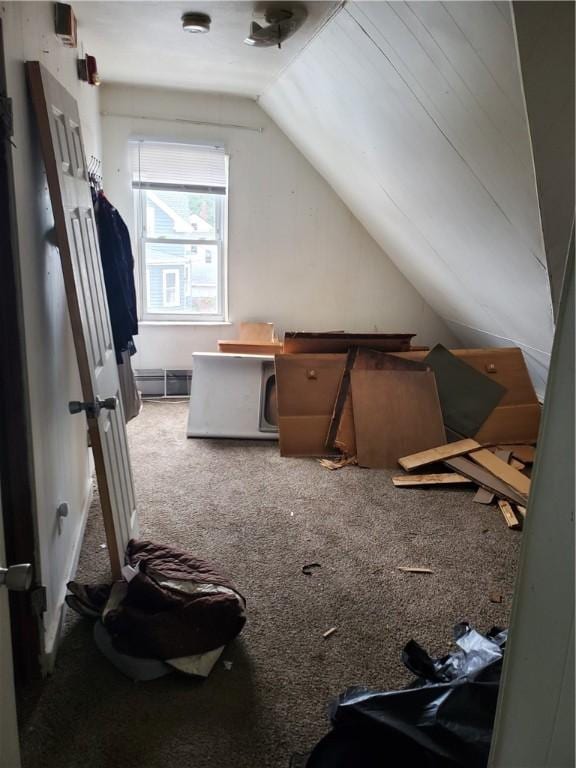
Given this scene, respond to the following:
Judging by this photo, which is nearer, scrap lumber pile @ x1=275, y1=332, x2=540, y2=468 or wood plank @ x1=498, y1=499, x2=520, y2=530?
wood plank @ x1=498, y1=499, x2=520, y2=530

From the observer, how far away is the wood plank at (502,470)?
3104 mm

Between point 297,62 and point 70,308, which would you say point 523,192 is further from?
point 70,308

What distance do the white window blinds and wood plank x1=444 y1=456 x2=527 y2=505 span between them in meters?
2.93

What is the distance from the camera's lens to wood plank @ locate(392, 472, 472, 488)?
10.5 ft

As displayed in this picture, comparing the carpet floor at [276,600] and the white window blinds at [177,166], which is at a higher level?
the white window blinds at [177,166]

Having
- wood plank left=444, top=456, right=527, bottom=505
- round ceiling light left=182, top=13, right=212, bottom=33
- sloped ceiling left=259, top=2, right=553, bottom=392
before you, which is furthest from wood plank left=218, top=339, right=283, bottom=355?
round ceiling light left=182, top=13, right=212, bottom=33

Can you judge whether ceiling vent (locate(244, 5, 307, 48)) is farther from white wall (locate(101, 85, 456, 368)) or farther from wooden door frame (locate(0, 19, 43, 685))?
wooden door frame (locate(0, 19, 43, 685))

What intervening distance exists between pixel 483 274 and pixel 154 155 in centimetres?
275

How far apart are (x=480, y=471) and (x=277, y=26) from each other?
8.63ft

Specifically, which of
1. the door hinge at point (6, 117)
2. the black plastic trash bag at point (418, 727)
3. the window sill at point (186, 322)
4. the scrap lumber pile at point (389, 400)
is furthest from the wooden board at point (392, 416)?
the door hinge at point (6, 117)

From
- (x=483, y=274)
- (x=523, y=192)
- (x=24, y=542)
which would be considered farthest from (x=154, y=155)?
(x=24, y=542)

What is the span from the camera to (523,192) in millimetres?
2408

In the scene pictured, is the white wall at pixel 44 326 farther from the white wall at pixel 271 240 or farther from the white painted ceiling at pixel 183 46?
the white wall at pixel 271 240

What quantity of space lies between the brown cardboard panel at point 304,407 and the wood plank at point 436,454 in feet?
1.63
